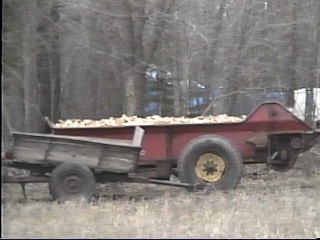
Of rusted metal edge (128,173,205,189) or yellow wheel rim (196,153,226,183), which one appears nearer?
rusted metal edge (128,173,205,189)

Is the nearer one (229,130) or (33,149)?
(33,149)

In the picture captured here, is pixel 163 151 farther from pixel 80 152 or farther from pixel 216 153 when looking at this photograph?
pixel 80 152

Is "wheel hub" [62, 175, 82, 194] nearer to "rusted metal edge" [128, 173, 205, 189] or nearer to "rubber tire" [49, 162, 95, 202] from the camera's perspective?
"rubber tire" [49, 162, 95, 202]

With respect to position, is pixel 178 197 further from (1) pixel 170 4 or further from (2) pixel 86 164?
(1) pixel 170 4

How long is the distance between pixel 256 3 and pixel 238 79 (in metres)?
0.58

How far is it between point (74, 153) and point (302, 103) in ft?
5.70

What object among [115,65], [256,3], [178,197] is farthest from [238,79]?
[178,197]

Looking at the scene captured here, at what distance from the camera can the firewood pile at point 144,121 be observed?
3852 mm

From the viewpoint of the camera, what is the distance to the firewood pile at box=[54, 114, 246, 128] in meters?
3.85

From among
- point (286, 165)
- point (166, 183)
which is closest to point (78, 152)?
point (166, 183)

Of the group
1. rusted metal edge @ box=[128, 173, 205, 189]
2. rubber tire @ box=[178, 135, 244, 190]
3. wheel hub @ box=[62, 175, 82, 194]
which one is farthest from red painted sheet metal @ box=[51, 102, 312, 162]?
wheel hub @ box=[62, 175, 82, 194]

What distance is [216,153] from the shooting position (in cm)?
400

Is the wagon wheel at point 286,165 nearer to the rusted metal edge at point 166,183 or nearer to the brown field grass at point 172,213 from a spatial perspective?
the brown field grass at point 172,213

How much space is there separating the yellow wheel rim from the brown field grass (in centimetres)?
16
